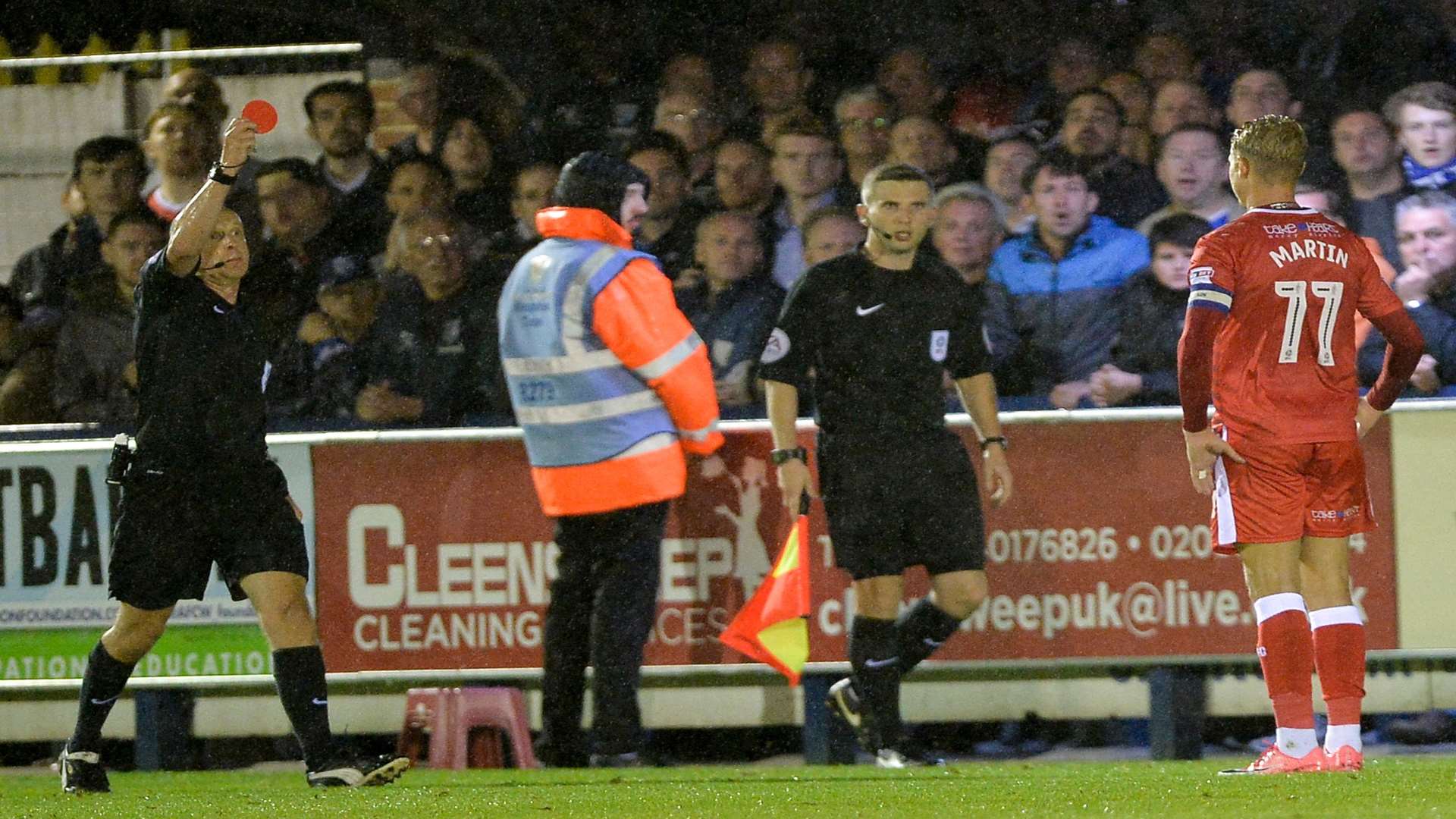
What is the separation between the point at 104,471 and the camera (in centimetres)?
858

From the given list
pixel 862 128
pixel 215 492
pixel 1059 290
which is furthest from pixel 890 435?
pixel 215 492

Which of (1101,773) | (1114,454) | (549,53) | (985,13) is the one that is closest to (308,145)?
(549,53)

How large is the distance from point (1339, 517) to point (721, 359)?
3.02 meters

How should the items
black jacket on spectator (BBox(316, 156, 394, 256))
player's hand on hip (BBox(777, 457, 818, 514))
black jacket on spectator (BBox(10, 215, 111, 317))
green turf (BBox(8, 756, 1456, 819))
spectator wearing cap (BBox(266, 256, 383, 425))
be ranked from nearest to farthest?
green turf (BBox(8, 756, 1456, 819)), player's hand on hip (BBox(777, 457, 818, 514)), spectator wearing cap (BBox(266, 256, 383, 425)), black jacket on spectator (BBox(316, 156, 394, 256)), black jacket on spectator (BBox(10, 215, 111, 317))

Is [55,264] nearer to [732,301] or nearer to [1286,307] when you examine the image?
[732,301]

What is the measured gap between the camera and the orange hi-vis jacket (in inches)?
279

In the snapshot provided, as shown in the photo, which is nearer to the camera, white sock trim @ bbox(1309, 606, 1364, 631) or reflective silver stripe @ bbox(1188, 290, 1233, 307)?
reflective silver stripe @ bbox(1188, 290, 1233, 307)

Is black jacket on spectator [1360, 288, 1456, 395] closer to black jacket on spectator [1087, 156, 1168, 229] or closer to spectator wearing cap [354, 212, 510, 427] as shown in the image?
black jacket on spectator [1087, 156, 1168, 229]

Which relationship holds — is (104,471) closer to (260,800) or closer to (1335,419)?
(260,800)

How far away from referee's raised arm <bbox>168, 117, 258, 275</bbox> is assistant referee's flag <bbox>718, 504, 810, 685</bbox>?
2.31m

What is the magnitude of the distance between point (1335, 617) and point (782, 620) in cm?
207

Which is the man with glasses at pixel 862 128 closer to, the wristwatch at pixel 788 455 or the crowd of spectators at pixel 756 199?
the crowd of spectators at pixel 756 199

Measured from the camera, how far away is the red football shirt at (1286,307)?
20.7 ft

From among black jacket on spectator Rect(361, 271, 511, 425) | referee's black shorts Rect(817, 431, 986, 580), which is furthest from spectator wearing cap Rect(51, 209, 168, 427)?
referee's black shorts Rect(817, 431, 986, 580)
